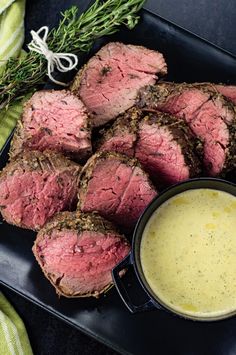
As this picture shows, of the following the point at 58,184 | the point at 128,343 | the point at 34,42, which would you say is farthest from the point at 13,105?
the point at 128,343

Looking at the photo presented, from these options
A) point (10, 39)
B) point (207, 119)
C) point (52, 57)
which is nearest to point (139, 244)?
point (207, 119)

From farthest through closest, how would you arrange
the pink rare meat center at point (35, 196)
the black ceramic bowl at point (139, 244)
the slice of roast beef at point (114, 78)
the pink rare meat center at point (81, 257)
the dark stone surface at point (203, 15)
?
the dark stone surface at point (203, 15)
the slice of roast beef at point (114, 78)
the pink rare meat center at point (35, 196)
the pink rare meat center at point (81, 257)
the black ceramic bowl at point (139, 244)

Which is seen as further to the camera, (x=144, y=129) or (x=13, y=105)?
(x=13, y=105)

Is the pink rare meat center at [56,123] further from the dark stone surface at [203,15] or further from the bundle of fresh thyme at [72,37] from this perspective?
the dark stone surface at [203,15]

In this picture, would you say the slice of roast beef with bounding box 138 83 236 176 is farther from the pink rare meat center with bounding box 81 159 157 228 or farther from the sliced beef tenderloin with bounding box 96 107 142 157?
the pink rare meat center with bounding box 81 159 157 228

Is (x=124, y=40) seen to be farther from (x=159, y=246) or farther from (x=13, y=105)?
(x=159, y=246)

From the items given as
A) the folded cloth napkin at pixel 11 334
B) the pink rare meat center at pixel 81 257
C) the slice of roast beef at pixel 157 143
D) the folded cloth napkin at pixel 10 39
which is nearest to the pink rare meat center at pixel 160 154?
the slice of roast beef at pixel 157 143

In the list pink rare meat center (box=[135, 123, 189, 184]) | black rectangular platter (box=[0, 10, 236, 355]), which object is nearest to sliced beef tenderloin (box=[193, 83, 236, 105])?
pink rare meat center (box=[135, 123, 189, 184])
